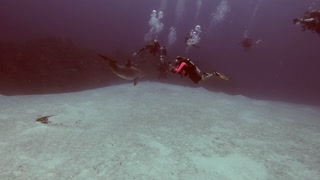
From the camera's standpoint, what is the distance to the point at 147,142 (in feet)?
20.2

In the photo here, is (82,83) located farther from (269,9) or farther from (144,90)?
(269,9)

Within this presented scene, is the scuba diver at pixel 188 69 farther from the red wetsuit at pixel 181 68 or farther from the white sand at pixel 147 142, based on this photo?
the white sand at pixel 147 142

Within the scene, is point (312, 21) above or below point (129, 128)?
above

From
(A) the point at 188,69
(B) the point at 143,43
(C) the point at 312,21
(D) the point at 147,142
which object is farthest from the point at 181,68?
(B) the point at 143,43

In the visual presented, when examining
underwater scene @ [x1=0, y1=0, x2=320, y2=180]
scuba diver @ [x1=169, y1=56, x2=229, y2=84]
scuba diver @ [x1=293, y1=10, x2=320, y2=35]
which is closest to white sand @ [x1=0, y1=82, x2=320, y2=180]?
underwater scene @ [x1=0, y1=0, x2=320, y2=180]

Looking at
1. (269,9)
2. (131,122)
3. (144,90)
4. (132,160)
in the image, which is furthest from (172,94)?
(269,9)

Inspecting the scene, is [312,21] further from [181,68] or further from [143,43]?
[143,43]

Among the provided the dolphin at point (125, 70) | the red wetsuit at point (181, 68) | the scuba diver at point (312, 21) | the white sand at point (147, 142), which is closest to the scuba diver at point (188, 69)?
the red wetsuit at point (181, 68)

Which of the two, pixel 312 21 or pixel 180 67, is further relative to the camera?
pixel 312 21

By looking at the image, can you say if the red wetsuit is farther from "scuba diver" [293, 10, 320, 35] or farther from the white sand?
"scuba diver" [293, 10, 320, 35]

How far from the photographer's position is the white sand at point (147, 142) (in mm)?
4812

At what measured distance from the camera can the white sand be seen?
481cm

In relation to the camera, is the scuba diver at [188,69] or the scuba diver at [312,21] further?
the scuba diver at [312,21]

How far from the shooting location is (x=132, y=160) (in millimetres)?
5172
